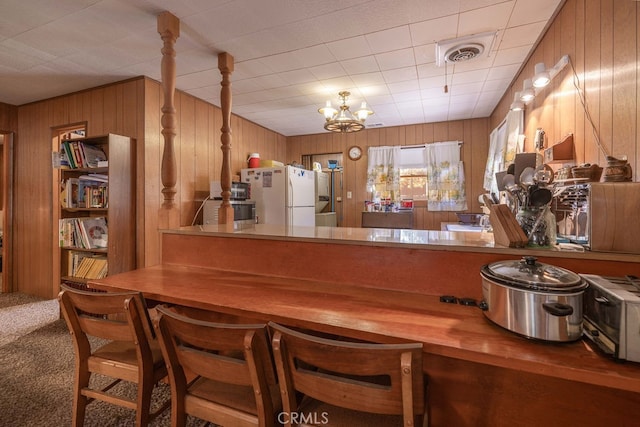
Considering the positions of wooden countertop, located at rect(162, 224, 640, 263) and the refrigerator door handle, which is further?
the refrigerator door handle

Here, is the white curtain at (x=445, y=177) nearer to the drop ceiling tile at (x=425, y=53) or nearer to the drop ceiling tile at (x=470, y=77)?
the drop ceiling tile at (x=470, y=77)

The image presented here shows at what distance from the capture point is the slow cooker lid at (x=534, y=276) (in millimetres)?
848

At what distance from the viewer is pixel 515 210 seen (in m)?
1.25

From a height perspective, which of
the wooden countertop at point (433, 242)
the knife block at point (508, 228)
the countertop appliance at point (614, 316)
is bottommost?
the countertop appliance at point (614, 316)

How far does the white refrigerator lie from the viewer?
152 inches

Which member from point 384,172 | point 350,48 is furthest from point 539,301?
point 384,172

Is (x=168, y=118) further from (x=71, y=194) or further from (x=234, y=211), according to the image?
(x=71, y=194)

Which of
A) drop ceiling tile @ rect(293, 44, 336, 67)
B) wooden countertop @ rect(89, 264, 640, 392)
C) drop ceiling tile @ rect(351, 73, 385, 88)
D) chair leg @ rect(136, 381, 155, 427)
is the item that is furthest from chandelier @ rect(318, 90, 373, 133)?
chair leg @ rect(136, 381, 155, 427)

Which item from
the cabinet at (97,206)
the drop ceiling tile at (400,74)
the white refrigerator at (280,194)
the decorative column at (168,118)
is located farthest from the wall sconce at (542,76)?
the cabinet at (97,206)

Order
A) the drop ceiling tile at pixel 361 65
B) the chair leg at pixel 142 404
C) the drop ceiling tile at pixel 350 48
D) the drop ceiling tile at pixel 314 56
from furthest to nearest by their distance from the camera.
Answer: the drop ceiling tile at pixel 361 65 < the drop ceiling tile at pixel 314 56 < the drop ceiling tile at pixel 350 48 < the chair leg at pixel 142 404

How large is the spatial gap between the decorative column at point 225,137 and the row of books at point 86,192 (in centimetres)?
133

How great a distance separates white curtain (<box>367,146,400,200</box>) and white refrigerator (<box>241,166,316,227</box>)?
134 centimetres

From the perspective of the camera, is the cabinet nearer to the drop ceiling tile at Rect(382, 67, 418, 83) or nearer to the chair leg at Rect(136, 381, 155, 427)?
the chair leg at Rect(136, 381, 155, 427)

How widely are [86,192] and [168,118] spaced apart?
1.63 m
